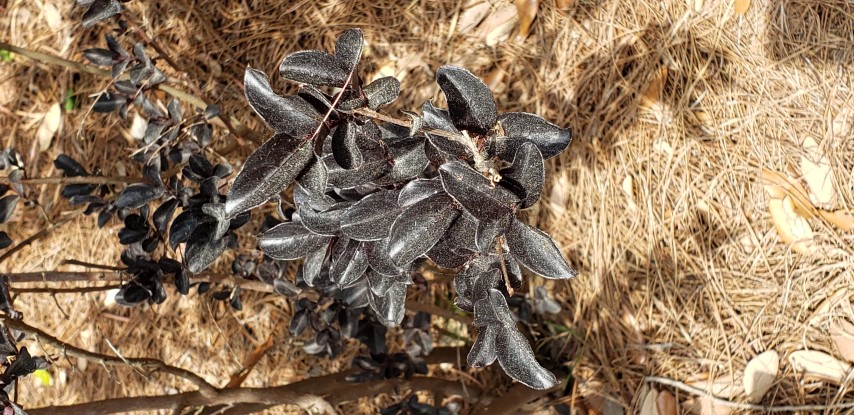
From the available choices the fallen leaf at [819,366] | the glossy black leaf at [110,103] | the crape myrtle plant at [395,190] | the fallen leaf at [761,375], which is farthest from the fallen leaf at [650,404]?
the glossy black leaf at [110,103]

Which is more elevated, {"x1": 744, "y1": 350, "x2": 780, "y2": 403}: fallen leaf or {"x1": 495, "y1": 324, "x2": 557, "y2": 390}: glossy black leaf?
{"x1": 495, "y1": 324, "x2": 557, "y2": 390}: glossy black leaf

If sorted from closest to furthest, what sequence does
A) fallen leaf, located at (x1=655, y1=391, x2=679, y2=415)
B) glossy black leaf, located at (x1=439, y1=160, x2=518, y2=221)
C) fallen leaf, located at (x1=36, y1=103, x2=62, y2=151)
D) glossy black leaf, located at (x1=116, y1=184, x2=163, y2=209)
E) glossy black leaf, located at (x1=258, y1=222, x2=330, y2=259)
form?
glossy black leaf, located at (x1=439, y1=160, x2=518, y2=221)
glossy black leaf, located at (x1=258, y1=222, x2=330, y2=259)
glossy black leaf, located at (x1=116, y1=184, x2=163, y2=209)
fallen leaf, located at (x1=655, y1=391, x2=679, y2=415)
fallen leaf, located at (x1=36, y1=103, x2=62, y2=151)

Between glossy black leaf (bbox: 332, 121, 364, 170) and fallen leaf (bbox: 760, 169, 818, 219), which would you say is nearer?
glossy black leaf (bbox: 332, 121, 364, 170)

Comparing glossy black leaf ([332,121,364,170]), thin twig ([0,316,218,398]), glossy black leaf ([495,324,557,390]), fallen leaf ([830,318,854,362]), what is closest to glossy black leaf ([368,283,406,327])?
glossy black leaf ([495,324,557,390])

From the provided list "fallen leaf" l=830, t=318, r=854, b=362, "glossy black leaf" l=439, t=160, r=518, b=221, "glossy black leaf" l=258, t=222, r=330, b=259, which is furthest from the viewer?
"fallen leaf" l=830, t=318, r=854, b=362

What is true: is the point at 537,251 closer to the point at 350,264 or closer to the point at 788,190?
the point at 350,264

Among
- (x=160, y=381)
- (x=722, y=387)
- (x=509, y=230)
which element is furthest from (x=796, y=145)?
(x=160, y=381)

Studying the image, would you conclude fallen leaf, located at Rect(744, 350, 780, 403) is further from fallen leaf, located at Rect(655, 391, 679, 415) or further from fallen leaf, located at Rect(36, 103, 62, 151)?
fallen leaf, located at Rect(36, 103, 62, 151)

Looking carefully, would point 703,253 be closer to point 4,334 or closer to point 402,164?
point 402,164
